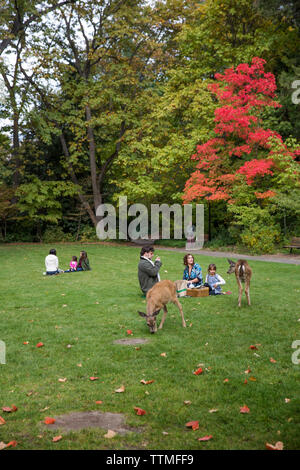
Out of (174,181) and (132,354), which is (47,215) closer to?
(174,181)

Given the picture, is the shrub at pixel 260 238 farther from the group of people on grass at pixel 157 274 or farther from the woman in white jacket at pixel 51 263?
the woman in white jacket at pixel 51 263

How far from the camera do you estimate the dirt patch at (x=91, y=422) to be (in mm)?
4105

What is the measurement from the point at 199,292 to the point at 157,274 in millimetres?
1224

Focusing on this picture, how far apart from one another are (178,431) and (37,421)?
4.94 ft

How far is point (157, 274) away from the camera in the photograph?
10336 millimetres

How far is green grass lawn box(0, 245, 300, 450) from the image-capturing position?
400 centimetres

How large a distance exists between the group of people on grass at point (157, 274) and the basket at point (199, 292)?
25cm

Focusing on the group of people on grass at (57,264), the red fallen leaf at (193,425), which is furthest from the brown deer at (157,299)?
the group of people on grass at (57,264)

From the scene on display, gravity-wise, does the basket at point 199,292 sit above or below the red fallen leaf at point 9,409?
above

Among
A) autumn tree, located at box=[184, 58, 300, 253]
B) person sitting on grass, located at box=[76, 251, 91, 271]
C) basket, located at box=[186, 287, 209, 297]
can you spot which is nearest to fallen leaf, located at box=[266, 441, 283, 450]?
basket, located at box=[186, 287, 209, 297]

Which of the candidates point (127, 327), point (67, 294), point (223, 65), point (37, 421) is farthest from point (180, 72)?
point (37, 421)

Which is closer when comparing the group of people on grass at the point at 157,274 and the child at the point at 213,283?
the group of people on grass at the point at 157,274

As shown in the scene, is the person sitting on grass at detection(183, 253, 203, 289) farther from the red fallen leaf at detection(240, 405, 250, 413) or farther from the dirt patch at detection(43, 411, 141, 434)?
the dirt patch at detection(43, 411, 141, 434)

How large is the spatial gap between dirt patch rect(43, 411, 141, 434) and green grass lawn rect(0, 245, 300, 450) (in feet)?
A: 0.36
